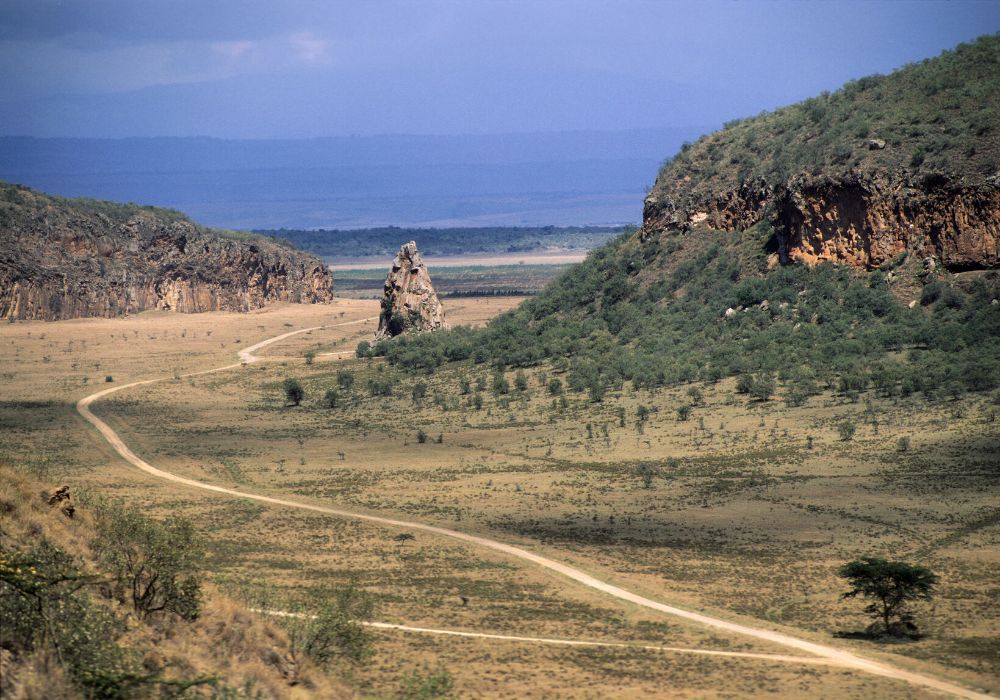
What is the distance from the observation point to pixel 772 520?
1511 inches

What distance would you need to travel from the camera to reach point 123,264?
109m

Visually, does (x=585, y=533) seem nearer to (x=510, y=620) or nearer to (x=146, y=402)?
(x=510, y=620)

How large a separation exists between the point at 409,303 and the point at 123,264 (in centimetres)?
3522

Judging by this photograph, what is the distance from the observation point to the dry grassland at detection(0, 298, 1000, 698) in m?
26.3

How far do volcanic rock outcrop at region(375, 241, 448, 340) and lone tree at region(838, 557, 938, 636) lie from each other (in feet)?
185

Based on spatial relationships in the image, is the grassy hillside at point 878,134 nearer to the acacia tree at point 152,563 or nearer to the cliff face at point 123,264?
the cliff face at point 123,264

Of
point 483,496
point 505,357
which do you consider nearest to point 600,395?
point 505,357

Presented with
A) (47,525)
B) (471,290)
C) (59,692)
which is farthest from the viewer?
(471,290)

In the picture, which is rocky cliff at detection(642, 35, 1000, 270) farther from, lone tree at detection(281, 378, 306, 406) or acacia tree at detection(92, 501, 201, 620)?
acacia tree at detection(92, 501, 201, 620)

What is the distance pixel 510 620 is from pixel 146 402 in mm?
42313

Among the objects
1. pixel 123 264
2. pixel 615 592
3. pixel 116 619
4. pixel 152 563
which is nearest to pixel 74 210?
pixel 123 264

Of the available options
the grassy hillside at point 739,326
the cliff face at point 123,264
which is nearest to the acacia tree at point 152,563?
the grassy hillside at point 739,326

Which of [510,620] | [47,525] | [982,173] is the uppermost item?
[982,173]

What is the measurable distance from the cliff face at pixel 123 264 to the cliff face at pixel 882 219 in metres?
56.7
